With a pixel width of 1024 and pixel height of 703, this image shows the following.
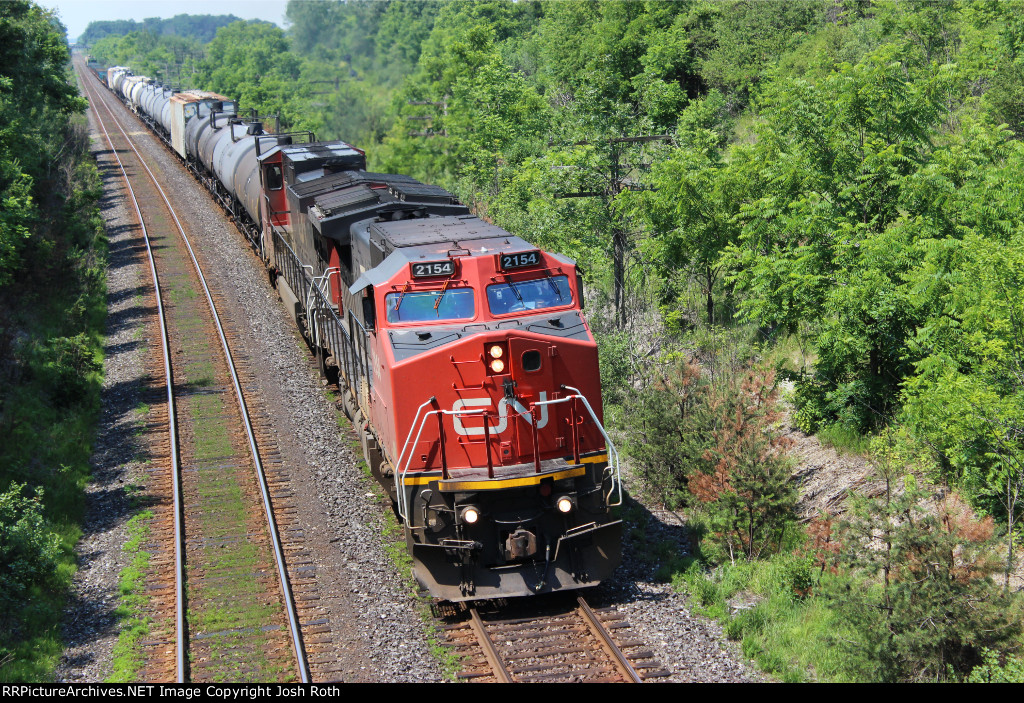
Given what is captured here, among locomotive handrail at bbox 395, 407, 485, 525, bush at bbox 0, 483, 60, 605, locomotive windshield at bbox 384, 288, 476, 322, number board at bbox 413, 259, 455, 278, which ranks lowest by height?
bush at bbox 0, 483, 60, 605

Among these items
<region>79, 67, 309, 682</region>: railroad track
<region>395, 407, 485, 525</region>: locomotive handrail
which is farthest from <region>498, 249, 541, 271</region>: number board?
<region>79, 67, 309, 682</region>: railroad track

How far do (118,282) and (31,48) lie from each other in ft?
27.4

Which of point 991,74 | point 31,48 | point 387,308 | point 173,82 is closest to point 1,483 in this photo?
point 387,308

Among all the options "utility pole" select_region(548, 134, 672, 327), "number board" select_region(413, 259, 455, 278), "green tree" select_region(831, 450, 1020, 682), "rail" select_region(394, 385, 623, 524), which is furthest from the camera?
"utility pole" select_region(548, 134, 672, 327)

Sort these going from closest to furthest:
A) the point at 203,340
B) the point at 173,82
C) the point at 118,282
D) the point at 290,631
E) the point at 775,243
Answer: the point at 290,631 → the point at 775,243 → the point at 203,340 → the point at 118,282 → the point at 173,82

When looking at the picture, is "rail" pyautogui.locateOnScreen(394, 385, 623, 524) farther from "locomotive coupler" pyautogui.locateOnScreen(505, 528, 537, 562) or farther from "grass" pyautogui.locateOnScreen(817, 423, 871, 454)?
"grass" pyautogui.locateOnScreen(817, 423, 871, 454)

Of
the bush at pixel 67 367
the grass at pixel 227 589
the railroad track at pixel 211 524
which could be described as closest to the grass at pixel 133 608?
the railroad track at pixel 211 524

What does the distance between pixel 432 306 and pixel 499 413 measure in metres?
1.83

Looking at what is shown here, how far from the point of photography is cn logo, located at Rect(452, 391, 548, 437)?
11.9 meters

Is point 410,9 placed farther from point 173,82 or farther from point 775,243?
point 775,243

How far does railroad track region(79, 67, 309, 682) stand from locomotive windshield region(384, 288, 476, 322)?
4190 mm

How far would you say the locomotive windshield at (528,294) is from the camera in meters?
12.6

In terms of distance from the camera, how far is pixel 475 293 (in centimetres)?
1255

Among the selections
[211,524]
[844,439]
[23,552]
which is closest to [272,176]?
[211,524]
